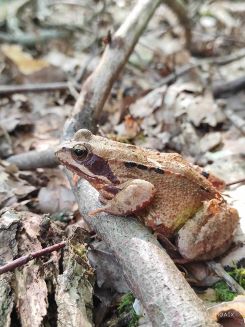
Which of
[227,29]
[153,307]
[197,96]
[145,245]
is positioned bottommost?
[153,307]

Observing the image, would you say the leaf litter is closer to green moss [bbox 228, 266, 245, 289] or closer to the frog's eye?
green moss [bbox 228, 266, 245, 289]

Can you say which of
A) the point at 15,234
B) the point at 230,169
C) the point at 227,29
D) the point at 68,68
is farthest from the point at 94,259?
the point at 227,29

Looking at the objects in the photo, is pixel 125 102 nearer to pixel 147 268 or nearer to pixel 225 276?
pixel 225 276

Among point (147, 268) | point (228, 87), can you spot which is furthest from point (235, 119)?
point (147, 268)

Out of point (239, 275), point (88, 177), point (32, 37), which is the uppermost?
point (32, 37)

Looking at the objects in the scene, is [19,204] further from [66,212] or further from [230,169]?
[230,169]

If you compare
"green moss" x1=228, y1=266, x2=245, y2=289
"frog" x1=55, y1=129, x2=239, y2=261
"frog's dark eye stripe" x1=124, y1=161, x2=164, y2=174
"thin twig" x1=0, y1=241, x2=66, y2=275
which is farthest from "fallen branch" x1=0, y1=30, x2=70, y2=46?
"green moss" x1=228, y1=266, x2=245, y2=289

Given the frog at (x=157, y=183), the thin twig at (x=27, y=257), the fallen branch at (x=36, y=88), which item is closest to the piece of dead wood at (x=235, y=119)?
the fallen branch at (x=36, y=88)
